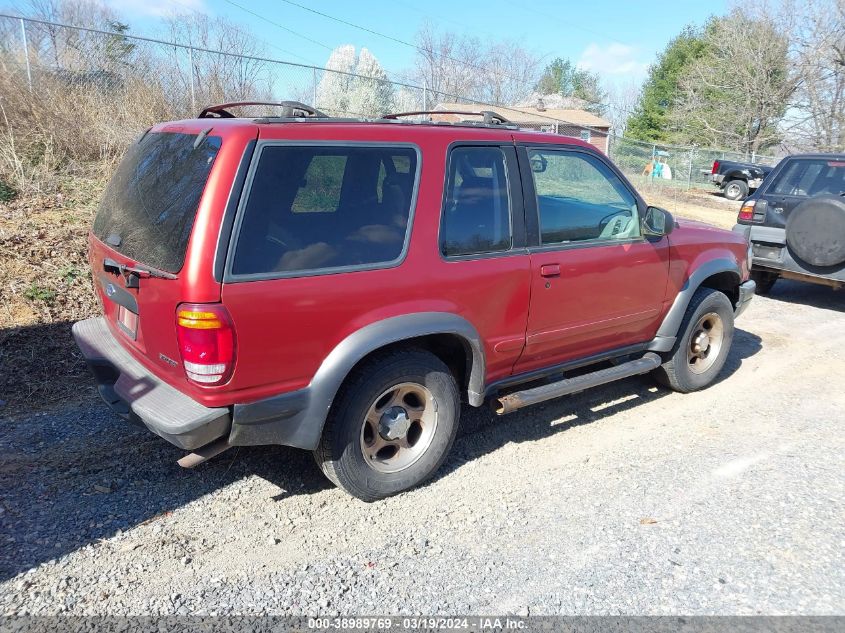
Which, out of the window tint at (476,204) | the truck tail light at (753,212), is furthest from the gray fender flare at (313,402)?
the truck tail light at (753,212)

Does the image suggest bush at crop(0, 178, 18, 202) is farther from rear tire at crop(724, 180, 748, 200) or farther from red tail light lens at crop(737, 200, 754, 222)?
rear tire at crop(724, 180, 748, 200)

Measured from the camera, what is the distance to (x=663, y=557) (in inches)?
124

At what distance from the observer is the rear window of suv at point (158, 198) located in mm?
2906

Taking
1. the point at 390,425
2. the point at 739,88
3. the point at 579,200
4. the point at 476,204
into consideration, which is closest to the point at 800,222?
the point at 579,200

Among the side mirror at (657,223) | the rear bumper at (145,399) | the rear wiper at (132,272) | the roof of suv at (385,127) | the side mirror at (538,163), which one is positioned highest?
the roof of suv at (385,127)

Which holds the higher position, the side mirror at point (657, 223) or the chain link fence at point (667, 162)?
the side mirror at point (657, 223)

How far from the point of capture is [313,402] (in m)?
3.08

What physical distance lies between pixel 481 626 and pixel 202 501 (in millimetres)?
1682

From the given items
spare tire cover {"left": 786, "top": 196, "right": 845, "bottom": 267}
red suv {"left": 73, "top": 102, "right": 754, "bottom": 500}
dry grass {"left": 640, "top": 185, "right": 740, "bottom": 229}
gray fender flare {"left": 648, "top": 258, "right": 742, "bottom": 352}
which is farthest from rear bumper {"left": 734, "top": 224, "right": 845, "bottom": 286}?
dry grass {"left": 640, "top": 185, "right": 740, "bottom": 229}

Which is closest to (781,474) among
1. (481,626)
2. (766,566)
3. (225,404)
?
(766,566)

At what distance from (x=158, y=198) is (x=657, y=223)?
317cm

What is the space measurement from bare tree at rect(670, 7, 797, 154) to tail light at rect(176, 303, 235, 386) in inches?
1455

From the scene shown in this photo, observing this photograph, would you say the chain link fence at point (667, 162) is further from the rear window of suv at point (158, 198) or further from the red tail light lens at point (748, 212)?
the rear window of suv at point (158, 198)

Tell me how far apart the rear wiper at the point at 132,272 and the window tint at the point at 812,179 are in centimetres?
770
